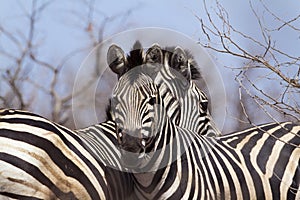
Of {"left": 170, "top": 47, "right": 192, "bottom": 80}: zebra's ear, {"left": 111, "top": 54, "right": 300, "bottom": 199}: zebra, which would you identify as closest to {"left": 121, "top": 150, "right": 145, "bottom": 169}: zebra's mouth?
{"left": 111, "top": 54, "right": 300, "bottom": 199}: zebra

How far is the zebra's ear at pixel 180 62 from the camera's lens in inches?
166

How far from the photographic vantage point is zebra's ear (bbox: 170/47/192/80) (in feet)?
13.8

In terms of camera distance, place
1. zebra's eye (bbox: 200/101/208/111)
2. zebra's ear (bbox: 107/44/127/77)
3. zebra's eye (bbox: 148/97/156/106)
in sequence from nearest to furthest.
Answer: zebra's eye (bbox: 148/97/156/106), zebra's ear (bbox: 107/44/127/77), zebra's eye (bbox: 200/101/208/111)

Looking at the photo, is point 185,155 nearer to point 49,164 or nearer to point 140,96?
point 140,96

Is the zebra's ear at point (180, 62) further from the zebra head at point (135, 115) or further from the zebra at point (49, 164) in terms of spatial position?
the zebra at point (49, 164)

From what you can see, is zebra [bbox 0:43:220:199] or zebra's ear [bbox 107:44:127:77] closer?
zebra [bbox 0:43:220:199]

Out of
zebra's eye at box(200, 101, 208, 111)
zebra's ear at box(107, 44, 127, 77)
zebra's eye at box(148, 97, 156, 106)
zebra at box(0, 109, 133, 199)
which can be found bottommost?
zebra at box(0, 109, 133, 199)

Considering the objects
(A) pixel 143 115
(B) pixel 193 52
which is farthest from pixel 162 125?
(B) pixel 193 52

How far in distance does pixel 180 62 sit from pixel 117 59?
95 cm

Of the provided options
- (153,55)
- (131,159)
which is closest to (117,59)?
(153,55)

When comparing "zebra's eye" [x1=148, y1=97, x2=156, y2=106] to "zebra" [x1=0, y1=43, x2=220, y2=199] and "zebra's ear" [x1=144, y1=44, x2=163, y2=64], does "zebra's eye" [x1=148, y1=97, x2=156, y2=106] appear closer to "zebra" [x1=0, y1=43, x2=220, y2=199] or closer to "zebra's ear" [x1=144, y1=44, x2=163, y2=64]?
"zebra's ear" [x1=144, y1=44, x2=163, y2=64]

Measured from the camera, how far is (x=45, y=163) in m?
2.91

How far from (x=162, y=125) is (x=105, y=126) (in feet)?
1.78

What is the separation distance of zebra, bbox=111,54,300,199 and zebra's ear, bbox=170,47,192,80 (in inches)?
13.1
